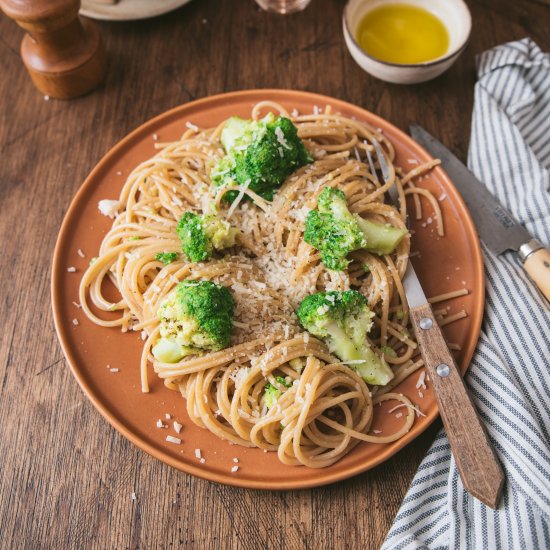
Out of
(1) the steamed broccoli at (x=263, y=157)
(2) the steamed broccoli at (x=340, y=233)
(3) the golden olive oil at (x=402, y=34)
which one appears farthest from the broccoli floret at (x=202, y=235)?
(3) the golden olive oil at (x=402, y=34)

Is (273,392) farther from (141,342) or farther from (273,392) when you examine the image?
(141,342)

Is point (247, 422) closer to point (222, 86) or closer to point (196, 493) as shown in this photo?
point (196, 493)

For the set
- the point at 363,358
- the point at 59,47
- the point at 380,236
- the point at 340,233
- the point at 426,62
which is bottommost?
the point at 363,358

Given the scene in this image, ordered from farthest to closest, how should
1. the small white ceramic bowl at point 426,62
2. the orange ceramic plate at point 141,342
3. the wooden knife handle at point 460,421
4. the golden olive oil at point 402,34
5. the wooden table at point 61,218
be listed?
the golden olive oil at point 402,34, the small white ceramic bowl at point 426,62, the wooden table at point 61,218, the orange ceramic plate at point 141,342, the wooden knife handle at point 460,421

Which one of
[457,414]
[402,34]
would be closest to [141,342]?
[457,414]

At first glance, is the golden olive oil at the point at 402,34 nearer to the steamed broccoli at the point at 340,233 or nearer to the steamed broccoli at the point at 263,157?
the steamed broccoli at the point at 263,157

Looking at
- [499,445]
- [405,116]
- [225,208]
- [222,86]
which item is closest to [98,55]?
[222,86]
